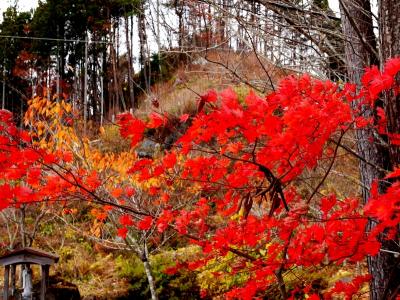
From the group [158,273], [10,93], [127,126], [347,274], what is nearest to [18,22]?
[10,93]

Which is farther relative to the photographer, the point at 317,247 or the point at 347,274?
the point at 347,274

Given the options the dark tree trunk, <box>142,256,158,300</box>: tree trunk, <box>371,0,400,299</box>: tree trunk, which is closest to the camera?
<box>371,0,400,299</box>: tree trunk

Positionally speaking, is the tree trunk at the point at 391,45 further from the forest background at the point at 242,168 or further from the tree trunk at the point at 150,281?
the tree trunk at the point at 150,281

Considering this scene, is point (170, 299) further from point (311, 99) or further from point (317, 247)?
point (311, 99)

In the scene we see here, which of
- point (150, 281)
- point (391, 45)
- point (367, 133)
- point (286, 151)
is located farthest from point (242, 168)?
point (150, 281)

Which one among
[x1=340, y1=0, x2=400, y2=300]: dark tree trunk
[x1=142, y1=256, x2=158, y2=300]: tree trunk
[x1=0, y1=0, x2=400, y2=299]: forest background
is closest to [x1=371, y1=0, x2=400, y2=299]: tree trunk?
[x1=0, y1=0, x2=400, y2=299]: forest background

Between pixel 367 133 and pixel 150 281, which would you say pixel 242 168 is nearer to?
pixel 367 133

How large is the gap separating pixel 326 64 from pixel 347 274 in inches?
184

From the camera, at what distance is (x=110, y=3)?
22375 millimetres

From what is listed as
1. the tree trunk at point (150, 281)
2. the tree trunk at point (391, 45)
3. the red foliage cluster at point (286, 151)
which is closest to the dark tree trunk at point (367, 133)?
the red foliage cluster at point (286, 151)

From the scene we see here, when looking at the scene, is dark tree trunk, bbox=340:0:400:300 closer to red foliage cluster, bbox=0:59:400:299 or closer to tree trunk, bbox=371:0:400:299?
red foliage cluster, bbox=0:59:400:299

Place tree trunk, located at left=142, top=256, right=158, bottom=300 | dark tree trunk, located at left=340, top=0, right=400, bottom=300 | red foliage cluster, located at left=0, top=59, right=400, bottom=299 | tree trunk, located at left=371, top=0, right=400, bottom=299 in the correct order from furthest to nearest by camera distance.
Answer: tree trunk, located at left=142, top=256, right=158, bottom=300
dark tree trunk, located at left=340, top=0, right=400, bottom=300
tree trunk, located at left=371, top=0, right=400, bottom=299
red foliage cluster, located at left=0, top=59, right=400, bottom=299

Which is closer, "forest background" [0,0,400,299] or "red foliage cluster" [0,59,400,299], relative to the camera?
"red foliage cluster" [0,59,400,299]

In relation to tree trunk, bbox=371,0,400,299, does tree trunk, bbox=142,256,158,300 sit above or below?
below
